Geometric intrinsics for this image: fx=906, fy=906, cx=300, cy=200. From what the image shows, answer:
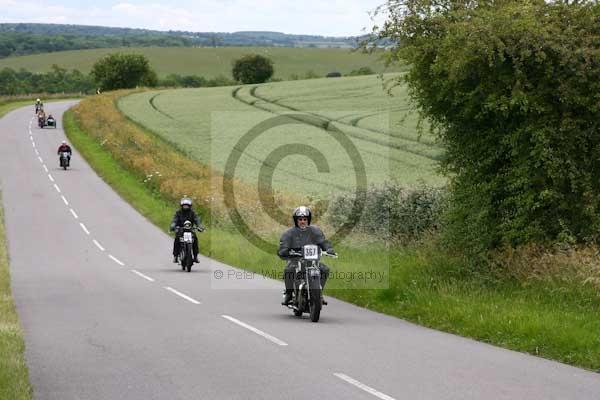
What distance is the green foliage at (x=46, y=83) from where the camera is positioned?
138m

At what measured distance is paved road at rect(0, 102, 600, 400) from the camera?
9.26 m

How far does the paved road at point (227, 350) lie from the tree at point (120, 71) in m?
102

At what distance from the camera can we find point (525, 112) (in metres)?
16.5

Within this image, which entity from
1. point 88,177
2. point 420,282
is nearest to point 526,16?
point 420,282

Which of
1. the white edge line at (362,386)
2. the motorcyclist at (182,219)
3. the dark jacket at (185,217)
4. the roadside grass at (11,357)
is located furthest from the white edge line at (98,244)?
the white edge line at (362,386)

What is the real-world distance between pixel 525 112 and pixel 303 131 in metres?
37.5

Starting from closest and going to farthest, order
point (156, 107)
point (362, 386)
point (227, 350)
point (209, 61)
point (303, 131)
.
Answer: point (362, 386), point (227, 350), point (303, 131), point (156, 107), point (209, 61)

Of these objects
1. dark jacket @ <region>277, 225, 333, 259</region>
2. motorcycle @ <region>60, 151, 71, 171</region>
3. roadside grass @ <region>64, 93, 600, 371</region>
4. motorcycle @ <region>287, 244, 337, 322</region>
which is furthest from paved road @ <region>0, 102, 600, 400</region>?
motorcycle @ <region>60, 151, 71, 171</region>

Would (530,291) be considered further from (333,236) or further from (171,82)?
(171,82)

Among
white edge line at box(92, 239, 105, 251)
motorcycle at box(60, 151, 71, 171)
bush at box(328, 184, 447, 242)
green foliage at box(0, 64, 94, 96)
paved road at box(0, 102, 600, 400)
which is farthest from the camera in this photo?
green foliage at box(0, 64, 94, 96)

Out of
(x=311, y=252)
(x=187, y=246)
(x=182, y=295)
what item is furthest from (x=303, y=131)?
(x=311, y=252)

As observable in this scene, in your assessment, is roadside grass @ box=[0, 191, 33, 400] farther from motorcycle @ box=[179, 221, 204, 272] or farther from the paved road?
motorcycle @ box=[179, 221, 204, 272]

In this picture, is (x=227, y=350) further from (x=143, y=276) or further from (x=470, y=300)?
(x=143, y=276)

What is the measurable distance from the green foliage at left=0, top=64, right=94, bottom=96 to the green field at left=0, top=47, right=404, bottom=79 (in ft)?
57.0
